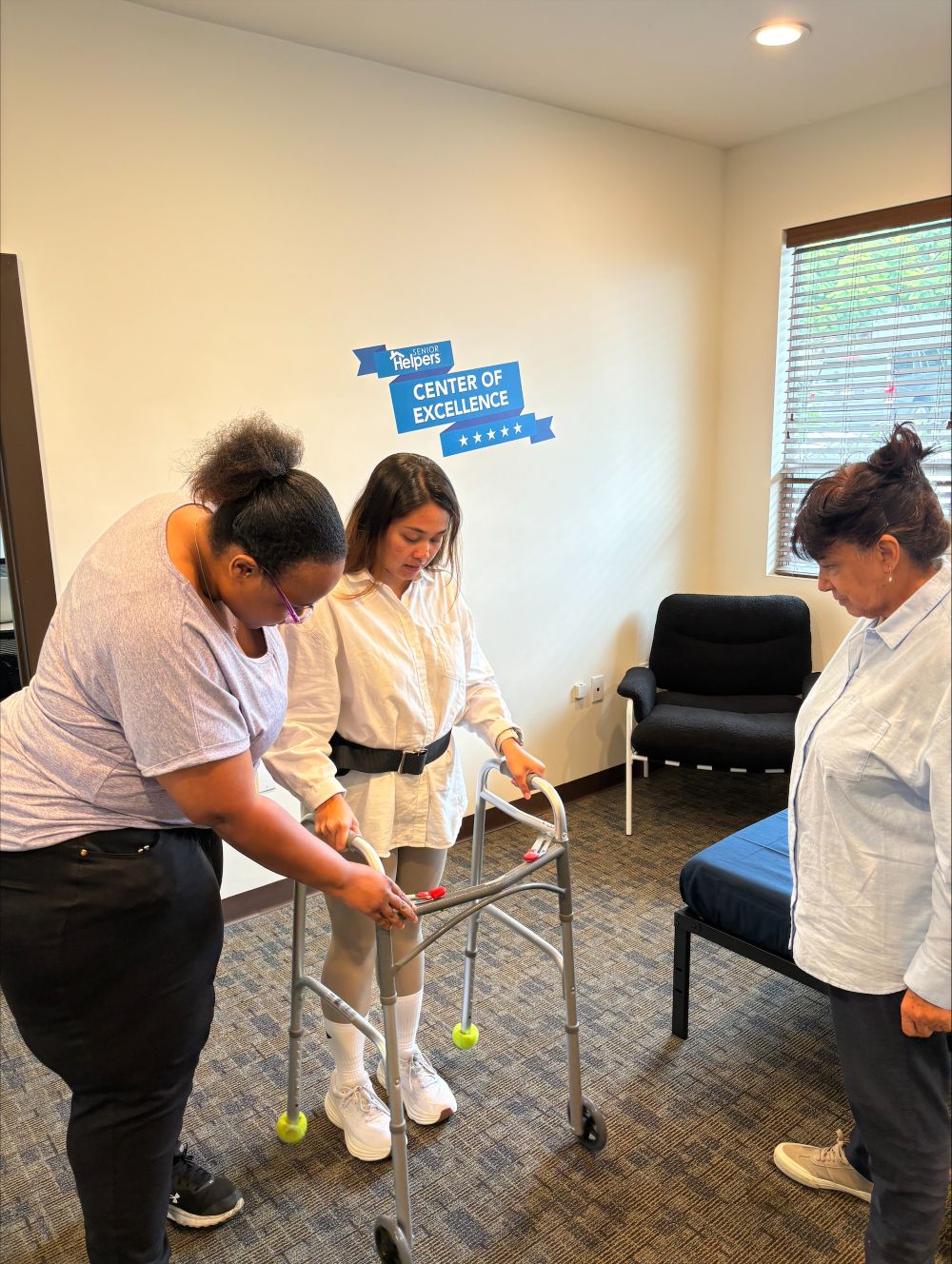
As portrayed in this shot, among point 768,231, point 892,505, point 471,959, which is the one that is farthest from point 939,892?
point 768,231

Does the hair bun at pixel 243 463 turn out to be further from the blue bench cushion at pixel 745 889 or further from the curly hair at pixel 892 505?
the blue bench cushion at pixel 745 889

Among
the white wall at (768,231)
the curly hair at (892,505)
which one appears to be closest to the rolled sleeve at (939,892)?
the curly hair at (892,505)

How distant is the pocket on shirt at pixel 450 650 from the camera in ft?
6.31

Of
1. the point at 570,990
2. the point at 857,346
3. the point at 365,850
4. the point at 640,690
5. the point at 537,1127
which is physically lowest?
the point at 537,1127

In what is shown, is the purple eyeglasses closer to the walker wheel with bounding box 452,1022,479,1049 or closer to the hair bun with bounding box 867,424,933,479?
the hair bun with bounding box 867,424,933,479

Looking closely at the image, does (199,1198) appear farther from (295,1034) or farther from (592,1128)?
(592,1128)

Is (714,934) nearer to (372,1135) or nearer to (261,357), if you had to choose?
(372,1135)

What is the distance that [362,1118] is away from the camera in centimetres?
201

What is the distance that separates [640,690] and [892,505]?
2.45 meters

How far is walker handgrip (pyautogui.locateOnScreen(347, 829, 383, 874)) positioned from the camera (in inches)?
61.5

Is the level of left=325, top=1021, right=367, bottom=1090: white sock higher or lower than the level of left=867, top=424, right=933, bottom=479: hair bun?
lower

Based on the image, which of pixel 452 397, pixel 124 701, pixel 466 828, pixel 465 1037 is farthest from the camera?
pixel 466 828

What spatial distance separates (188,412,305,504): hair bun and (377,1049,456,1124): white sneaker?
1.41 metres

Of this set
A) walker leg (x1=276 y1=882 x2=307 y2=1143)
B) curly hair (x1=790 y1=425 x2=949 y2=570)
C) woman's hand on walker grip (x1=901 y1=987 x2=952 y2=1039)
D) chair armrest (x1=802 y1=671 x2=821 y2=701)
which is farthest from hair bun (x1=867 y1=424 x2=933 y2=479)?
chair armrest (x1=802 y1=671 x2=821 y2=701)
